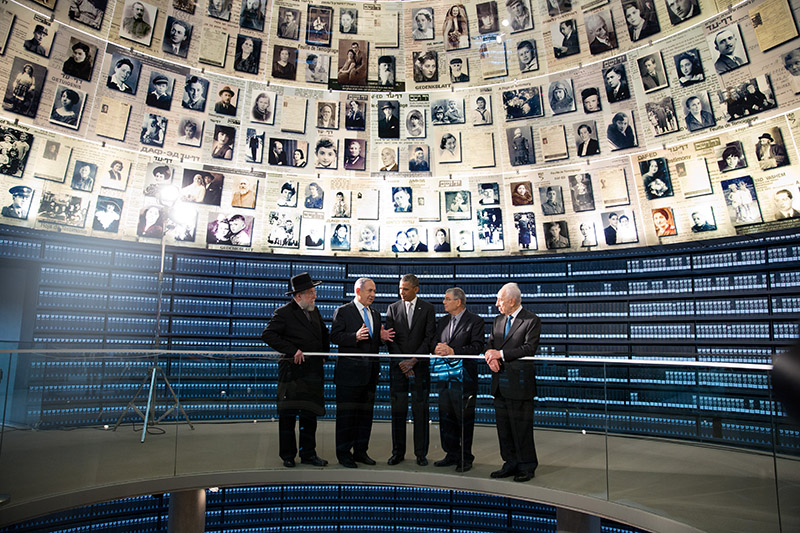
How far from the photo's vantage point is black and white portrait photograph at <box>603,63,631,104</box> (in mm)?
6742

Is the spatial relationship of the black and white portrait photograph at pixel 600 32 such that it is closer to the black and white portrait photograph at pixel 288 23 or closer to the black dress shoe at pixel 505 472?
the black and white portrait photograph at pixel 288 23

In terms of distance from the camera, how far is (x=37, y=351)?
3646mm

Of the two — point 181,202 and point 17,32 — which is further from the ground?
point 17,32

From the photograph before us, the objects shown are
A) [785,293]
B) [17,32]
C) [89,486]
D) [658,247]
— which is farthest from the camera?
[658,247]

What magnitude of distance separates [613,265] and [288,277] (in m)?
4.01

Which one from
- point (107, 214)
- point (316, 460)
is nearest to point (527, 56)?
point (107, 214)

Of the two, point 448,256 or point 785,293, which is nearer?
point 785,293

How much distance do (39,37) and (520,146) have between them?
5674mm

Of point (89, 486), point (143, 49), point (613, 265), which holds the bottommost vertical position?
point (89, 486)

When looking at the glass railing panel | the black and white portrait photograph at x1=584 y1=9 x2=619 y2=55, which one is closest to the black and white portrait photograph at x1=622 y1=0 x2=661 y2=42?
the black and white portrait photograph at x1=584 y1=9 x2=619 y2=55

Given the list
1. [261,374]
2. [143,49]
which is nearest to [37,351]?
[261,374]

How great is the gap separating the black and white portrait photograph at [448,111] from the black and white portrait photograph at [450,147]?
0.57 feet

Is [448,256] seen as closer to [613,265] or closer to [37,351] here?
[613,265]

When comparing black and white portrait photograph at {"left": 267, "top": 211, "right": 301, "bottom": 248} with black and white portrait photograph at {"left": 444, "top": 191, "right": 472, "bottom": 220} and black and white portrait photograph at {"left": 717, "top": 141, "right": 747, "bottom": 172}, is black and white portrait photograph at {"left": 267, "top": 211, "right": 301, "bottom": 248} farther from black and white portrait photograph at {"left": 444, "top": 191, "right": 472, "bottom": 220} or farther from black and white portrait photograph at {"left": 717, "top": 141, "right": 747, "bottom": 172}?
black and white portrait photograph at {"left": 717, "top": 141, "right": 747, "bottom": 172}
